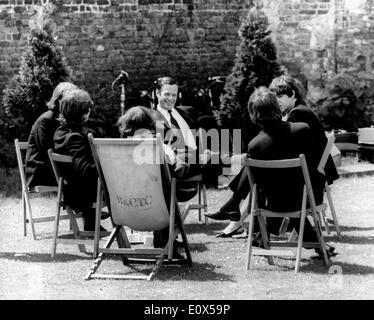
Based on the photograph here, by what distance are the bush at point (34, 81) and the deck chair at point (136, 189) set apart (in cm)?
493

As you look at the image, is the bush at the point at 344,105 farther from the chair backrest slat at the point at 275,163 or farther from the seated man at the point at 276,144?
the chair backrest slat at the point at 275,163

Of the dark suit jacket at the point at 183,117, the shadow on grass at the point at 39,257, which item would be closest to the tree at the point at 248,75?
the dark suit jacket at the point at 183,117

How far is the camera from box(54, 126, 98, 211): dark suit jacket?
6.00m

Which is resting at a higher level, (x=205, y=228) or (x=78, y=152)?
(x=78, y=152)

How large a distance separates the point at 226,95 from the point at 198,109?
103cm

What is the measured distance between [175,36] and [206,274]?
7233mm

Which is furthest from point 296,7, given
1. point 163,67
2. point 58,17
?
point 58,17

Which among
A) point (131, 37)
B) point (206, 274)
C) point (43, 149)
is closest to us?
point (206, 274)

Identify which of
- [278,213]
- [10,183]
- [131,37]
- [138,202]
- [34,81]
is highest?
[131,37]

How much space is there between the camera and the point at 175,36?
1232cm

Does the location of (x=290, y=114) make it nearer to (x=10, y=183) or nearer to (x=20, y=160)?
(x=20, y=160)

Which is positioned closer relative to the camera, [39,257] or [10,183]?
[39,257]

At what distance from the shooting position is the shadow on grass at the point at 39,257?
6.18 m

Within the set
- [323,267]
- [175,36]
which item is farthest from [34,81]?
[323,267]
